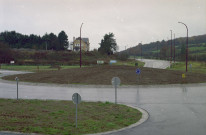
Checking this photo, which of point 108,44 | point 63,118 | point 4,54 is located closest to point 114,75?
point 63,118

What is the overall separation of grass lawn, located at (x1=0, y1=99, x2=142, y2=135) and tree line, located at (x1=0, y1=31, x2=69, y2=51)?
86503 millimetres

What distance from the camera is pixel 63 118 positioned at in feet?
32.7

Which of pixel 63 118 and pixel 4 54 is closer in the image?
pixel 63 118

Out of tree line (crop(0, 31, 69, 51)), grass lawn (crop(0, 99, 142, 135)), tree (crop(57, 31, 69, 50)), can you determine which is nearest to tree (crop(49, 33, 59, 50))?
tree line (crop(0, 31, 69, 51))

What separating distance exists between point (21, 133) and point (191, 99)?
11.8m

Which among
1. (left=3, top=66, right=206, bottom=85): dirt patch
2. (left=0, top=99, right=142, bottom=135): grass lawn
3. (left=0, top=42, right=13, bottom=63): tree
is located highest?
(left=0, top=42, right=13, bottom=63): tree

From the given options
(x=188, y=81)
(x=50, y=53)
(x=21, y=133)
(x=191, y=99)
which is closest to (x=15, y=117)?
(x=21, y=133)

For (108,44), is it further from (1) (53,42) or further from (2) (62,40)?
(1) (53,42)

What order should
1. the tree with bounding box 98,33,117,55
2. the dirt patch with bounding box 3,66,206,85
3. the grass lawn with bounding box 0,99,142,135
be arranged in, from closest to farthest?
1. the grass lawn with bounding box 0,99,142,135
2. the dirt patch with bounding box 3,66,206,85
3. the tree with bounding box 98,33,117,55

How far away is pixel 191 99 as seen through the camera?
15594mm

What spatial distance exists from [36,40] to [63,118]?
102 metres

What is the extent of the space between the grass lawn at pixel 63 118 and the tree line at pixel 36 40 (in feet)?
284

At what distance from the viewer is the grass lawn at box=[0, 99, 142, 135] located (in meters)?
8.38

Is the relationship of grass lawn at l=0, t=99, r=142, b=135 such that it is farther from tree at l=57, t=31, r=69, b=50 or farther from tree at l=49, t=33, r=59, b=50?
tree at l=49, t=33, r=59, b=50
